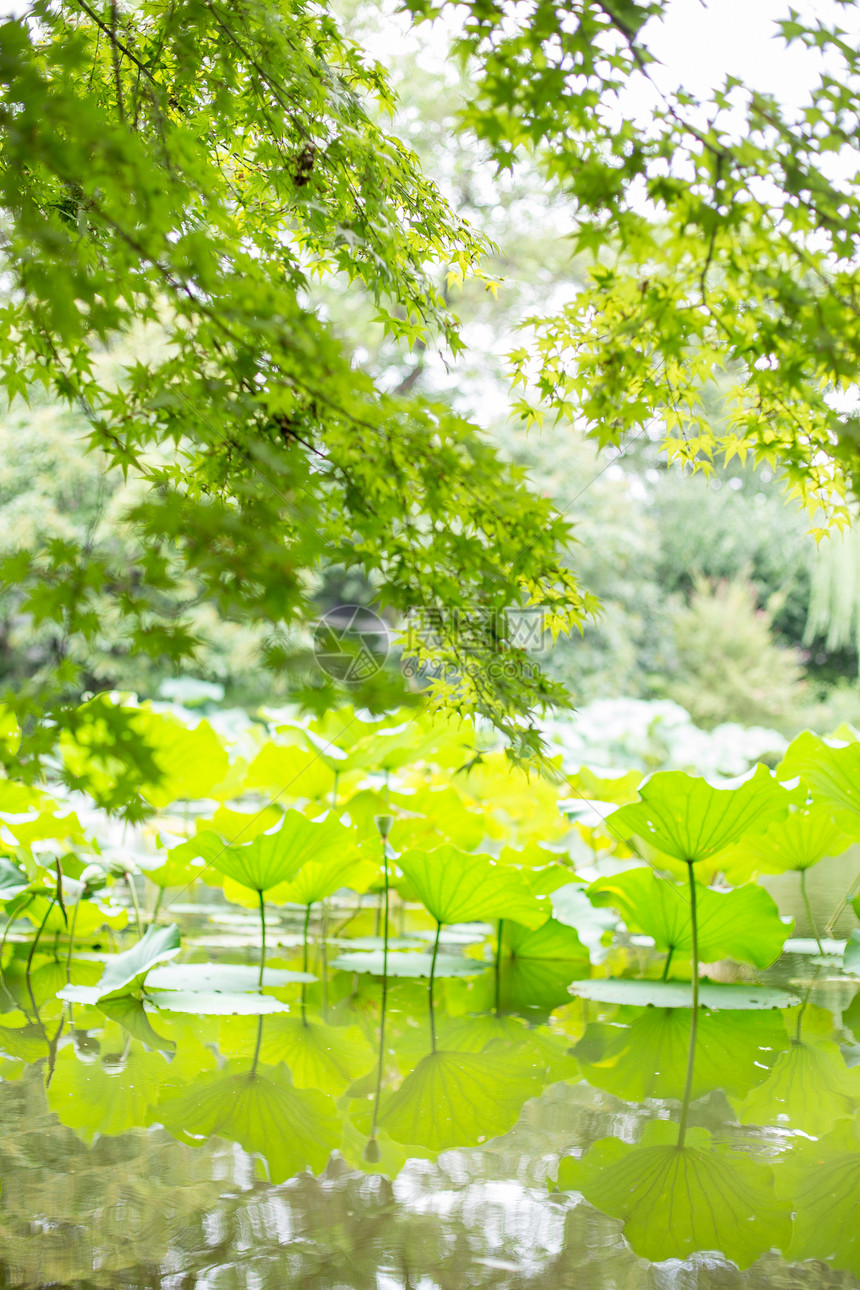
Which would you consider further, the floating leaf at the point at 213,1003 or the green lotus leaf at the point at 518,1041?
the floating leaf at the point at 213,1003

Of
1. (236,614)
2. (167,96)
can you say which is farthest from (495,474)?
(167,96)

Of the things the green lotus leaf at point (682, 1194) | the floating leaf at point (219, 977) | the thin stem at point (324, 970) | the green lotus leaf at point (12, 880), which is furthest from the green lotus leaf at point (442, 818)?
the green lotus leaf at point (682, 1194)

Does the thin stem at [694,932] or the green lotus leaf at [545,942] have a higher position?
the thin stem at [694,932]

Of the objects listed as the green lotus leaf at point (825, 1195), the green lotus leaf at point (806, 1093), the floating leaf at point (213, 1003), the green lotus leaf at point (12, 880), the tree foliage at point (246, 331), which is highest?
the tree foliage at point (246, 331)

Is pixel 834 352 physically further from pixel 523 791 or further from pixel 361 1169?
pixel 523 791

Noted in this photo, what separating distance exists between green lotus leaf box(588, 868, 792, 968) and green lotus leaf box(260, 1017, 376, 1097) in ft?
1.74

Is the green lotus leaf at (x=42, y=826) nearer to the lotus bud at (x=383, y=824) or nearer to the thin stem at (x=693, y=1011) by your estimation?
the lotus bud at (x=383, y=824)

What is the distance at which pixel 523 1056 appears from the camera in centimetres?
133

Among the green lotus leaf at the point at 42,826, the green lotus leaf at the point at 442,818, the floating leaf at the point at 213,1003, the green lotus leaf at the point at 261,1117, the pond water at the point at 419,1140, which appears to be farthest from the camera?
the green lotus leaf at the point at 442,818

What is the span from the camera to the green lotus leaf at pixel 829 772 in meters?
1.59

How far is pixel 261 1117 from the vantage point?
42.8 inches

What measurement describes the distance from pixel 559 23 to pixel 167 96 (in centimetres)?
72

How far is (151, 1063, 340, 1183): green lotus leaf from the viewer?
991mm

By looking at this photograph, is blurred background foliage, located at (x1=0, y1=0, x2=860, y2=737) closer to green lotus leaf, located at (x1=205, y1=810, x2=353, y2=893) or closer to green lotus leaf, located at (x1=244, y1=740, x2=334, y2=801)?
green lotus leaf, located at (x1=244, y1=740, x2=334, y2=801)
